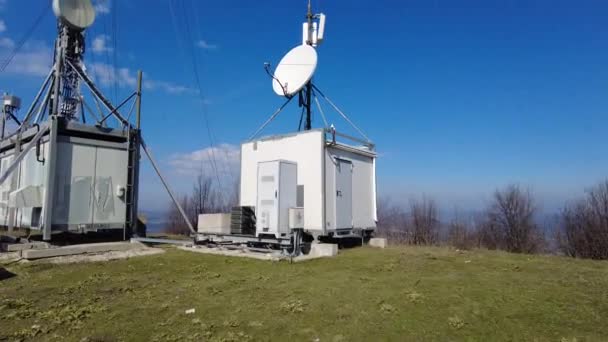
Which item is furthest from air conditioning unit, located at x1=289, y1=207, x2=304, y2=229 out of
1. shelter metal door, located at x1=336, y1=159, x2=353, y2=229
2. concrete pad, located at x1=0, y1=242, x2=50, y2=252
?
concrete pad, located at x1=0, y1=242, x2=50, y2=252

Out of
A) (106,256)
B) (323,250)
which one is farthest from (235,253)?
(106,256)

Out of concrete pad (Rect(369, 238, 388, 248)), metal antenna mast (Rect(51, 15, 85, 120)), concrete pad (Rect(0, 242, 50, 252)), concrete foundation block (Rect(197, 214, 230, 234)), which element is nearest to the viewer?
concrete pad (Rect(0, 242, 50, 252))

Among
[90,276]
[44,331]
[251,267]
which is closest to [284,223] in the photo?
[251,267]

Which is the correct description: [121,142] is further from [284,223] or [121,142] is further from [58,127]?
[284,223]

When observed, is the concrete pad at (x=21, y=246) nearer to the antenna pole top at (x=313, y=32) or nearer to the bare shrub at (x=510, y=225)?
the antenna pole top at (x=313, y=32)

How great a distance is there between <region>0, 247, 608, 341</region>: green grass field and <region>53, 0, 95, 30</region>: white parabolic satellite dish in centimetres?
939

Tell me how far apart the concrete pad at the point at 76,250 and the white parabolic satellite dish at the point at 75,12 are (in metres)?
8.40

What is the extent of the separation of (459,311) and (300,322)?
6.74ft

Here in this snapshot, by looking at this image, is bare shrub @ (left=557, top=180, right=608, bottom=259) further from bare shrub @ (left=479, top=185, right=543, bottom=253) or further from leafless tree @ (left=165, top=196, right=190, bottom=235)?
leafless tree @ (left=165, top=196, right=190, bottom=235)

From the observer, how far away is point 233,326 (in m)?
4.96

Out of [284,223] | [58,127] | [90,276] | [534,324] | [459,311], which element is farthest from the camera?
[58,127]

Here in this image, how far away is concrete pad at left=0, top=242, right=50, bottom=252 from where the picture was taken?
1095 centimetres

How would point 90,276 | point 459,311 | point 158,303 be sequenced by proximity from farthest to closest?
point 90,276, point 158,303, point 459,311

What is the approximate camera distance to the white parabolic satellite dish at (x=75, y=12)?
14520mm
